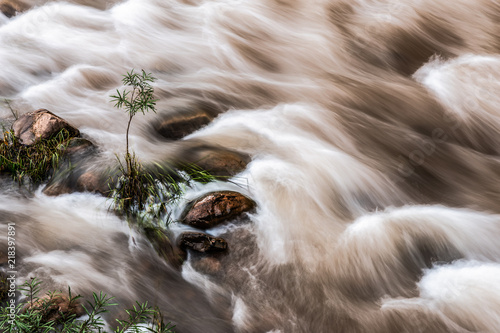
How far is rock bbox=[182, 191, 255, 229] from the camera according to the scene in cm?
423

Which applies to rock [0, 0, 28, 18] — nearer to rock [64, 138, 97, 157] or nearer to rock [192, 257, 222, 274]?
rock [64, 138, 97, 157]

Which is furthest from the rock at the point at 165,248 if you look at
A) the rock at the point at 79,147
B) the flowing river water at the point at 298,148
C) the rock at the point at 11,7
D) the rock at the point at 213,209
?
the rock at the point at 11,7

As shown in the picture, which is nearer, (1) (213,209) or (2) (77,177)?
(1) (213,209)

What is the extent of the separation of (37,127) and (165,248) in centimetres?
201

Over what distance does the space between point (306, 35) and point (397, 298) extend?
502 centimetres

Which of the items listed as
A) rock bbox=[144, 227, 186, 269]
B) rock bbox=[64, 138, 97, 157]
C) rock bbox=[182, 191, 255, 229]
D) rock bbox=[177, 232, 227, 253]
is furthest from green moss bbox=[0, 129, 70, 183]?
rock bbox=[177, 232, 227, 253]

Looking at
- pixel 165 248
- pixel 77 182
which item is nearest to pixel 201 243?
pixel 165 248

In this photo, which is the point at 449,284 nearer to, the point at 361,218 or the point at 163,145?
the point at 361,218

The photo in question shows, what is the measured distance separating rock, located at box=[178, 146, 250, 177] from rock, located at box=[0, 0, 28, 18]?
201 inches

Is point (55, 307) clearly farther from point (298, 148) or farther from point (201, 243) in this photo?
point (298, 148)

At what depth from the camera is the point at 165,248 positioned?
4074 millimetres

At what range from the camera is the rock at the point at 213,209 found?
4.23m

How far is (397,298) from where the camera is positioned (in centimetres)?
386

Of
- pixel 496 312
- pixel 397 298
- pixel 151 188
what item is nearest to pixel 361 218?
pixel 397 298
